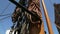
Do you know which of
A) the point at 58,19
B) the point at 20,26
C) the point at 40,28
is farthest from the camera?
the point at 58,19

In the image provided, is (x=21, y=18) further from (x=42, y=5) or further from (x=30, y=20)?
(x=42, y=5)

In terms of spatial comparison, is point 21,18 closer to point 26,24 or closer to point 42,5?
point 26,24

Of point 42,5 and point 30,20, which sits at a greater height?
point 42,5

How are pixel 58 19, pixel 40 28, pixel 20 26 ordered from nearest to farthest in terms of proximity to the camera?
pixel 20 26
pixel 40 28
pixel 58 19

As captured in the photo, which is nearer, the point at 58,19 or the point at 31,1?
the point at 31,1

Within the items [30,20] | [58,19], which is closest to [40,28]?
[30,20]

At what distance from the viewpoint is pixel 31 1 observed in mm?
14828

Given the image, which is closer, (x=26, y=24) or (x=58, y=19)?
(x=26, y=24)

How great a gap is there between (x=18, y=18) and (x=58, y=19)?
8.13 m

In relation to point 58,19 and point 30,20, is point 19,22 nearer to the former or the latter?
point 30,20

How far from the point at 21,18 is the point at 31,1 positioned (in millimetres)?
1291

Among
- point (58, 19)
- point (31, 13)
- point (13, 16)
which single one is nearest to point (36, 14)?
point (31, 13)

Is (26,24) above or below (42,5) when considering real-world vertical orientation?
below

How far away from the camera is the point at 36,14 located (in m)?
14.4
